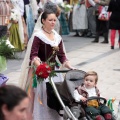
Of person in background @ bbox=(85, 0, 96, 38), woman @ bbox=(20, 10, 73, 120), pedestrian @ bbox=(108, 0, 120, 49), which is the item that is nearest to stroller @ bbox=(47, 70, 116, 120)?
woman @ bbox=(20, 10, 73, 120)

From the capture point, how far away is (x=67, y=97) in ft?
18.1

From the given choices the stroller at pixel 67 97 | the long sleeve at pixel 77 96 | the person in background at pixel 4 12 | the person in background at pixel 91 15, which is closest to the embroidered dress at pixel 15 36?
the person in background at pixel 4 12

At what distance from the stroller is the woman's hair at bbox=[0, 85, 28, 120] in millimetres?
2214

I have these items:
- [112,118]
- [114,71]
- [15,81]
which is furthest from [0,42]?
[114,71]

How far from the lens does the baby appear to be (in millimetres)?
5397

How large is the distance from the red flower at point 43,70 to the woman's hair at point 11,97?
246cm

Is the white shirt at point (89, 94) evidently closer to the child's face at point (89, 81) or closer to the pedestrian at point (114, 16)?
the child's face at point (89, 81)

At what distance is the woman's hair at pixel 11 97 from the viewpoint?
109 inches

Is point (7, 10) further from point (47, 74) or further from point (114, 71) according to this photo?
point (47, 74)

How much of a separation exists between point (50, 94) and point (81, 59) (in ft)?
22.7

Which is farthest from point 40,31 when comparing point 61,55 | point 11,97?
point 11,97

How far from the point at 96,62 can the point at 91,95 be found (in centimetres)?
641

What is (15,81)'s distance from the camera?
9.49 m

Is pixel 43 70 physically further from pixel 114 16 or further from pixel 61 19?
pixel 61 19
